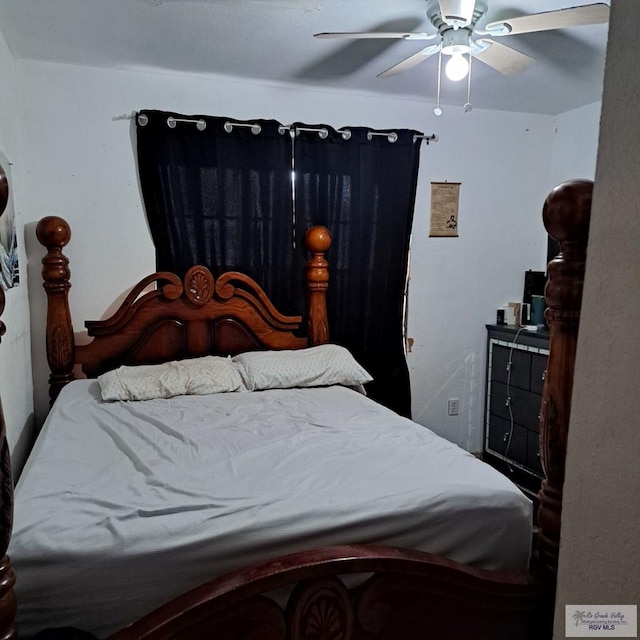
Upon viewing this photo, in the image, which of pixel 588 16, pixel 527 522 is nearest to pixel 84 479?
pixel 527 522

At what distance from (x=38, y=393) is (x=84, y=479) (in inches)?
58.4

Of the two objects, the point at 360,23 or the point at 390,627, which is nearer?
the point at 390,627

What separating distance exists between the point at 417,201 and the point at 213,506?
2.56 meters

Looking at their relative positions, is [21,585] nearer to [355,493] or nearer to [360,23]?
[355,493]

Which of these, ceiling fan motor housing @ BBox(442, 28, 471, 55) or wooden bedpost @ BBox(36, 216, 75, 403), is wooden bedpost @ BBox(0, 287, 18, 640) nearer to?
ceiling fan motor housing @ BBox(442, 28, 471, 55)

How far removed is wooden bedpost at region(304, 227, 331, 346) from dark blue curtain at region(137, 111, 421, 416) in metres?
0.10

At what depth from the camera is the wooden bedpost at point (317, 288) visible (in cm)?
301

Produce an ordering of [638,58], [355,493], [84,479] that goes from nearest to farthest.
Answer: [638,58] < [355,493] < [84,479]

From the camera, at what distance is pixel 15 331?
230 centimetres

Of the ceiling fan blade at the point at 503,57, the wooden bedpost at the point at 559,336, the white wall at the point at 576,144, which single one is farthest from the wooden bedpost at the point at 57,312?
the white wall at the point at 576,144

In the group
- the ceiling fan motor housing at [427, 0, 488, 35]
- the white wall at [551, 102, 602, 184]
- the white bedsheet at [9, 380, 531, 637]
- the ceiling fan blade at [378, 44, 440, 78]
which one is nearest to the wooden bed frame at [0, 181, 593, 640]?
the white bedsheet at [9, 380, 531, 637]

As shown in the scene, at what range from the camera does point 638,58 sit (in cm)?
54

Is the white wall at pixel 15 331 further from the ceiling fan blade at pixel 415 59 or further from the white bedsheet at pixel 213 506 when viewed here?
the ceiling fan blade at pixel 415 59

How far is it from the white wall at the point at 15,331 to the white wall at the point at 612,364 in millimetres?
2008
